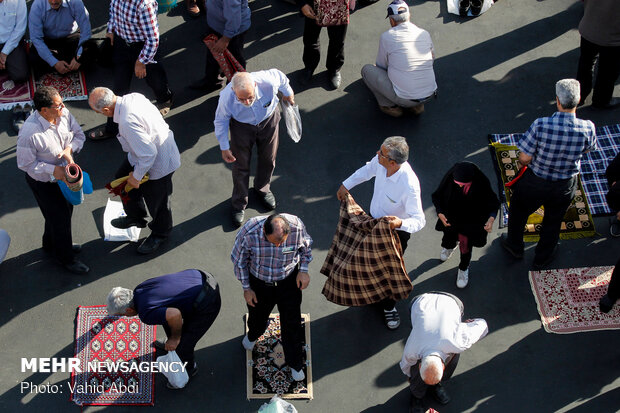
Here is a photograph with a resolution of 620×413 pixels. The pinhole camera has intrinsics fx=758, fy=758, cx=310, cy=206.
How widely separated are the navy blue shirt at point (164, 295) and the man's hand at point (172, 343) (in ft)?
0.68

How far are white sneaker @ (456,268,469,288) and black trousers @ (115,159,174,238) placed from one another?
2.80 m

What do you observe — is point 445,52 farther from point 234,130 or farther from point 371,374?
point 371,374

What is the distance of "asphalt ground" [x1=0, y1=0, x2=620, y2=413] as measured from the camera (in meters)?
6.55

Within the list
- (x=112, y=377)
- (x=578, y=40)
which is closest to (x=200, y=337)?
(x=112, y=377)

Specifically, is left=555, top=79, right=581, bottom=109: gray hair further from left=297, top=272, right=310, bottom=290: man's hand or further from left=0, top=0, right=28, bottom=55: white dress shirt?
left=0, top=0, right=28, bottom=55: white dress shirt

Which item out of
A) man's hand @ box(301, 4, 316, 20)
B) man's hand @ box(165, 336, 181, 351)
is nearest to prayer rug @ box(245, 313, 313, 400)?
man's hand @ box(165, 336, 181, 351)

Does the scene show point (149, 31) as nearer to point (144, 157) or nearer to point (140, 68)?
point (140, 68)

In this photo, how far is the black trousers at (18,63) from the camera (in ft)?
27.1

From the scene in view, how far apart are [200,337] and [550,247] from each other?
11.0 feet

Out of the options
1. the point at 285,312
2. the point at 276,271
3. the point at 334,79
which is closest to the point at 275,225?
the point at 276,271

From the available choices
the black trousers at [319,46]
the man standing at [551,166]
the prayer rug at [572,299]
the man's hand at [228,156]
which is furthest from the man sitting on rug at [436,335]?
the black trousers at [319,46]

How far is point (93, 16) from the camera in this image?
9.24 m

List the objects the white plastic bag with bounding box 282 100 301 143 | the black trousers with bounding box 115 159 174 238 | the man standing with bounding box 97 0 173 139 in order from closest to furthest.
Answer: the black trousers with bounding box 115 159 174 238 → the white plastic bag with bounding box 282 100 301 143 → the man standing with bounding box 97 0 173 139

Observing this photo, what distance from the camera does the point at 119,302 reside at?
5789mm
